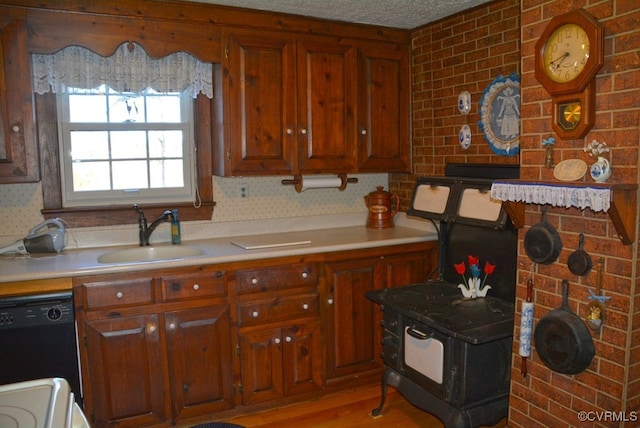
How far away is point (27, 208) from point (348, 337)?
201 centimetres

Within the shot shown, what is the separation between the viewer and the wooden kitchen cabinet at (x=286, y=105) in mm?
3031

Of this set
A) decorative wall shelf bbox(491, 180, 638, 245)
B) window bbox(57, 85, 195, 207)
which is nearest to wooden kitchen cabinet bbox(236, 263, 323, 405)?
window bbox(57, 85, 195, 207)

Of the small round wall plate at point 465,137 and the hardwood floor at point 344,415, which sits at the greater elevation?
the small round wall plate at point 465,137

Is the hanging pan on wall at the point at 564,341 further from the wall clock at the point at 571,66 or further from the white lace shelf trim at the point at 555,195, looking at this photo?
the wall clock at the point at 571,66

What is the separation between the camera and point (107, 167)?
123 inches

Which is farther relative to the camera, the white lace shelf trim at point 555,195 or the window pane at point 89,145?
the window pane at point 89,145

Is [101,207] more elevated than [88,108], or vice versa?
[88,108]

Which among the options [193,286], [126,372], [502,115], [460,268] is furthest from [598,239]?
[126,372]

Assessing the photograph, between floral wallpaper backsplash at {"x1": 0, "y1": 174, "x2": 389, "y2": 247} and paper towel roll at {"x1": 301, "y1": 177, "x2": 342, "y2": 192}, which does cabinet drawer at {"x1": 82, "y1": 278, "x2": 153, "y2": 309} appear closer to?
floral wallpaper backsplash at {"x1": 0, "y1": 174, "x2": 389, "y2": 247}

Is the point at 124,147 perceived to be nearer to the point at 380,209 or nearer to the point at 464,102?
the point at 380,209

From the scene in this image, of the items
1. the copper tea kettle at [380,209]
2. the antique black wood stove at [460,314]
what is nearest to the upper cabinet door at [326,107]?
the copper tea kettle at [380,209]

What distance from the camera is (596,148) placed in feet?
6.22

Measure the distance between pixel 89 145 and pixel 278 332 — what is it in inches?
62.1

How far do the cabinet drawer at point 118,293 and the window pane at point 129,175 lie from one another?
2.72 ft
